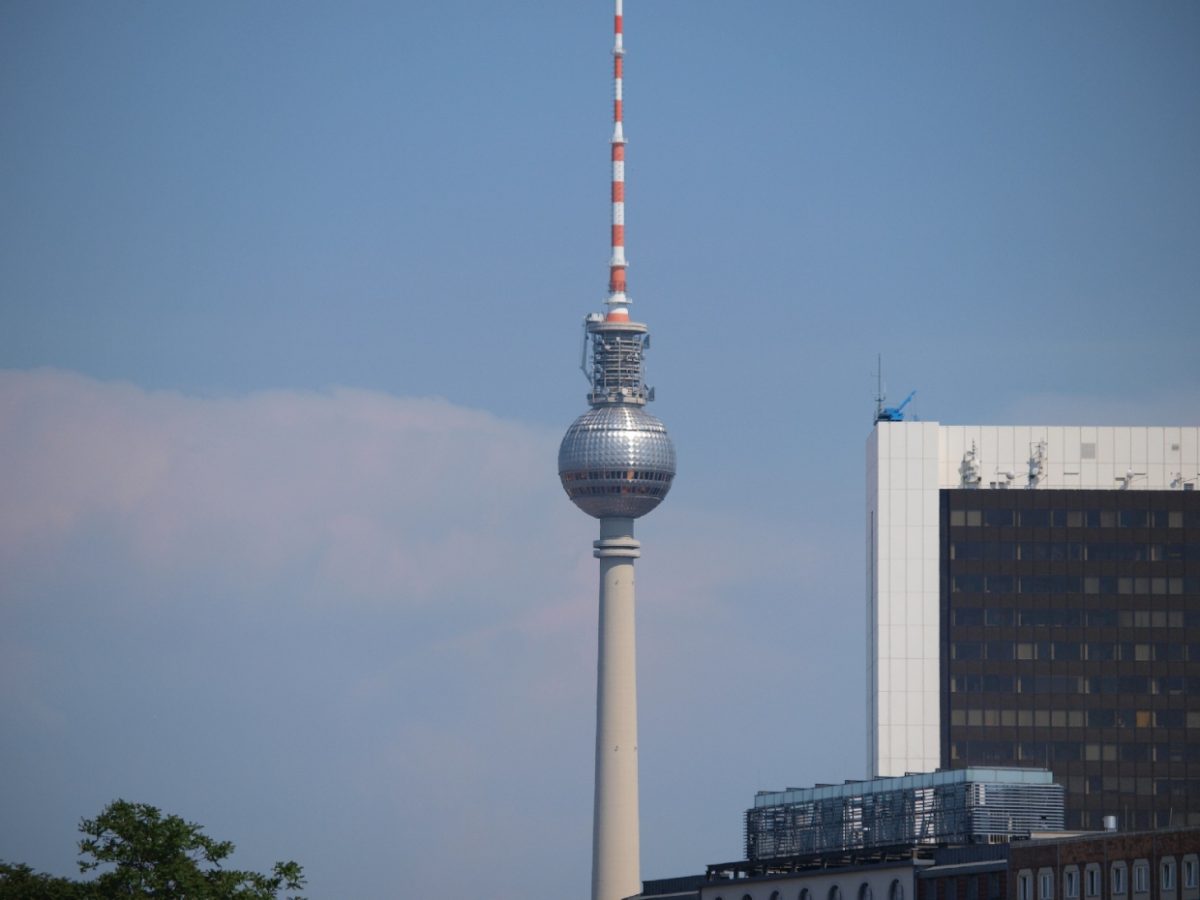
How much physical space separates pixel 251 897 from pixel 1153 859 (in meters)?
38.2

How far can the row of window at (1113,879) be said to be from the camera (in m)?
118

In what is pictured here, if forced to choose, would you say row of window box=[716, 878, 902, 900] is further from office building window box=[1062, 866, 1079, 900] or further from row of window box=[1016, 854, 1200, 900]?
office building window box=[1062, 866, 1079, 900]

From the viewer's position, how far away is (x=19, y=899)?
131875 millimetres

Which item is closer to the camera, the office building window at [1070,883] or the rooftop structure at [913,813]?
the office building window at [1070,883]

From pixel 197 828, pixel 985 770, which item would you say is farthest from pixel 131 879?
pixel 985 770

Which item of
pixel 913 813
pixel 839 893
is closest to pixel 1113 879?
pixel 839 893

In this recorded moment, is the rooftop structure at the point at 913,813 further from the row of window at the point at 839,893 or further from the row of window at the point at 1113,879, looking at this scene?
the row of window at the point at 1113,879

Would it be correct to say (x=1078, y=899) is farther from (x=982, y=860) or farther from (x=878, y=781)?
(x=878, y=781)

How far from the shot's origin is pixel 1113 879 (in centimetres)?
12238

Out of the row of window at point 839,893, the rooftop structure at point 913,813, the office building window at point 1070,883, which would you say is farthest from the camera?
the rooftop structure at point 913,813

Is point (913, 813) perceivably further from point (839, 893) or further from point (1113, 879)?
point (1113, 879)

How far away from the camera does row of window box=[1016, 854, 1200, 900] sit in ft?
389

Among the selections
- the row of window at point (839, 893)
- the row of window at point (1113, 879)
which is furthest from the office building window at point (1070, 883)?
the row of window at point (839, 893)

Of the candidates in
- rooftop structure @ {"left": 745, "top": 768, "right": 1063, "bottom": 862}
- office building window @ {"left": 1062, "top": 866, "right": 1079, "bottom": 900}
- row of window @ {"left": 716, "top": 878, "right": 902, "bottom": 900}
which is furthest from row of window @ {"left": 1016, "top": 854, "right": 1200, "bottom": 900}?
rooftop structure @ {"left": 745, "top": 768, "right": 1063, "bottom": 862}
